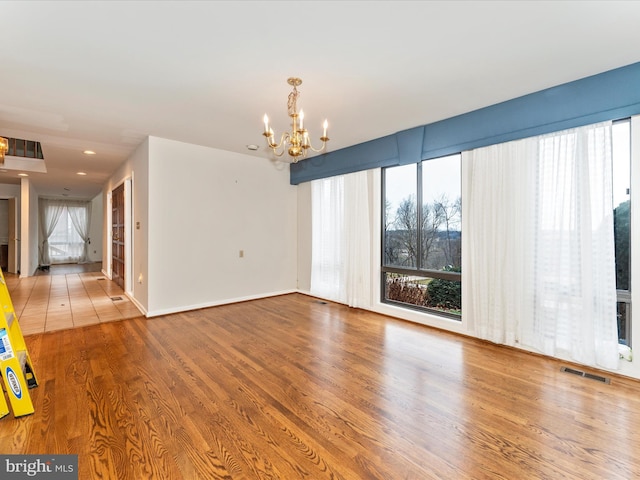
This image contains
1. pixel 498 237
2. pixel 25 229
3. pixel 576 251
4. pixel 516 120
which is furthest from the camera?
pixel 25 229

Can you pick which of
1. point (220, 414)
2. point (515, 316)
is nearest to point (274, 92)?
point (220, 414)

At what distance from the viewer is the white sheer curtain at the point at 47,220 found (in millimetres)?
10688

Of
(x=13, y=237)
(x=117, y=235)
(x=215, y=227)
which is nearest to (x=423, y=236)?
(x=215, y=227)

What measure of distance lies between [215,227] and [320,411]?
3.67m

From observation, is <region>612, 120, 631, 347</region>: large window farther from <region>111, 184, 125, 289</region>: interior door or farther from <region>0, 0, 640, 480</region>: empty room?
<region>111, 184, 125, 289</region>: interior door

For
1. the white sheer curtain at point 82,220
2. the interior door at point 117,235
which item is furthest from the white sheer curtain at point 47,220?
the interior door at point 117,235

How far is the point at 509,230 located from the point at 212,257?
421 centimetres

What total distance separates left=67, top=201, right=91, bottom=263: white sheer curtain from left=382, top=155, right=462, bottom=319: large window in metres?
12.0

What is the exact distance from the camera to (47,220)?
10836 millimetres

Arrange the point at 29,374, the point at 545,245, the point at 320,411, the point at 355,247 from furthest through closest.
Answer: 1. the point at 355,247
2. the point at 545,245
3. the point at 29,374
4. the point at 320,411

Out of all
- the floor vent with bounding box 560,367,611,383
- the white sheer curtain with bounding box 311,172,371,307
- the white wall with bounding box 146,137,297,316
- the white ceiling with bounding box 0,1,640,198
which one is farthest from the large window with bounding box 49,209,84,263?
the floor vent with bounding box 560,367,611,383

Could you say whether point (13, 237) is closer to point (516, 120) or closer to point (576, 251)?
point (516, 120)

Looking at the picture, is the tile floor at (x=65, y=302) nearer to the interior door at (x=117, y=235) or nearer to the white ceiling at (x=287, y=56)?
the interior door at (x=117, y=235)

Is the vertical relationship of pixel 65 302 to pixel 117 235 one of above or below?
below
